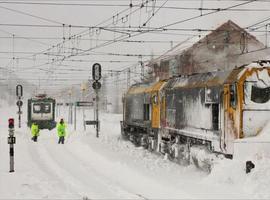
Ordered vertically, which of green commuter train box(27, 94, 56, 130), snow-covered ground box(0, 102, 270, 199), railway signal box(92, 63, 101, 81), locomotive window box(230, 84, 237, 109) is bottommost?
snow-covered ground box(0, 102, 270, 199)

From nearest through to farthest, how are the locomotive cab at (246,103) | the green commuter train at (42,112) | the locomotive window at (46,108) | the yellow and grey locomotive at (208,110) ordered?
the locomotive cab at (246,103) < the yellow and grey locomotive at (208,110) < the green commuter train at (42,112) < the locomotive window at (46,108)

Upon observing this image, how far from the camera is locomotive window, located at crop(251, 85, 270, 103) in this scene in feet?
40.6

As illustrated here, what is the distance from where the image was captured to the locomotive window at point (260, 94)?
1238cm

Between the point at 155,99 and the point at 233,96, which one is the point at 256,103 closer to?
the point at 233,96

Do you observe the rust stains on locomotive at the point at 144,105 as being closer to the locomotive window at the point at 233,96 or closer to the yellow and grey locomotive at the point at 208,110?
the yellow and grey locomotive at the point at 208,110

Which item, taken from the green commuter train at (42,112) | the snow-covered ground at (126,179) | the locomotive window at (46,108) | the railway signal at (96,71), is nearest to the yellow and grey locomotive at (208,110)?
the snow-covered ground at (126,179)

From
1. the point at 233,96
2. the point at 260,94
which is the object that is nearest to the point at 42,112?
the point at 233,96

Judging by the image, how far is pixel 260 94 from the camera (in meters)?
12.5

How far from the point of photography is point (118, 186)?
37.9ft

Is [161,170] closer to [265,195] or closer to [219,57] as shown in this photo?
[265,195]

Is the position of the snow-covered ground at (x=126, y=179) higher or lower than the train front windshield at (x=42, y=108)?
lower

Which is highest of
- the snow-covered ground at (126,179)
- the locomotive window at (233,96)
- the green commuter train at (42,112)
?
the locomotive window at (233,96)

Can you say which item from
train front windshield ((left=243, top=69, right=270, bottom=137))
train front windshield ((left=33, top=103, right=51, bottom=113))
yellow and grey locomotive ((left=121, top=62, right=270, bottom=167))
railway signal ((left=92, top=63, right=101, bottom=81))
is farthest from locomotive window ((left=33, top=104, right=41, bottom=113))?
train front windshield ((left=243, top=69, right=270, bottom=137))

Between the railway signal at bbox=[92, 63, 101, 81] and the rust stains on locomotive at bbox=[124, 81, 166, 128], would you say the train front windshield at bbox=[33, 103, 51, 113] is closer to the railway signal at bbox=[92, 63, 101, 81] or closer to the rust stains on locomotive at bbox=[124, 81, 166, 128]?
the rust stains on locomotive at bbox=[124, 81, 166, 128]
